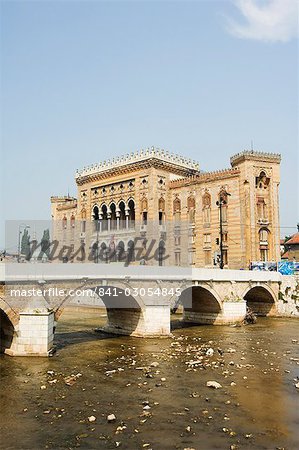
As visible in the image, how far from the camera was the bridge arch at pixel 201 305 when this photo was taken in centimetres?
3494

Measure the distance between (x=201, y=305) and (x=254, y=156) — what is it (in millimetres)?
18163

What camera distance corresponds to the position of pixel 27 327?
22.2 metres

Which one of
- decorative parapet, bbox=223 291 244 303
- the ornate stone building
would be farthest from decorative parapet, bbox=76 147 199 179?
decorative parapet, bbox=223 291 244 303

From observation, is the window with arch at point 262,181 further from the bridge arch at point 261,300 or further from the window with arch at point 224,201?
the bridge arch at point 261,300

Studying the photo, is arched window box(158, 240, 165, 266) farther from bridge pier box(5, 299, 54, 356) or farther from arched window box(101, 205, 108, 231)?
bridge pier box(5, 299, 54, 356)

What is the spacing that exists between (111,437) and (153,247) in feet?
131

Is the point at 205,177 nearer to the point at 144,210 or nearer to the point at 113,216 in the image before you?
the point at 144,210

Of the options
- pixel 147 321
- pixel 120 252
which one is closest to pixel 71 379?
pixel 147 321

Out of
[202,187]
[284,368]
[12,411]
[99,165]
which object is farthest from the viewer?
[99,165]

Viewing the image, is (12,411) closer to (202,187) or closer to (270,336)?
(270,336)

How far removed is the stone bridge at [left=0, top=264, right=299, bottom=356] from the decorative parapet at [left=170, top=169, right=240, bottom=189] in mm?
12525

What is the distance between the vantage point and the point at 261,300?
43094mm

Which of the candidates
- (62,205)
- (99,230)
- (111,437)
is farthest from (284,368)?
(62,205)

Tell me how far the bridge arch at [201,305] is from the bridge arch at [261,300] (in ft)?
20.9
